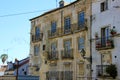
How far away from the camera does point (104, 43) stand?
31.4m

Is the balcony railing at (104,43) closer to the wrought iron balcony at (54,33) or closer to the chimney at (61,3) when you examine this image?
the wrought iron balcony at (54,33)

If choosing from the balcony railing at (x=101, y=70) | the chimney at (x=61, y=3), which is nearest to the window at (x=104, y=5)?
the balcony railing at (x=101, y=70)

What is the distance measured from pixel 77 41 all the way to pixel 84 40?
146cm

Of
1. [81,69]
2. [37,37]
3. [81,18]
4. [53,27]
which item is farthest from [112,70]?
[37,37]

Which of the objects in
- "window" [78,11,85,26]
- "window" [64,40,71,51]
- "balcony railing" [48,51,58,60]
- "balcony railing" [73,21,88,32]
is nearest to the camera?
"balcony railing" [73,21,88,32]

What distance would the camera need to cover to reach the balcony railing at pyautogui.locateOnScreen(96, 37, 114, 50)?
30.3m

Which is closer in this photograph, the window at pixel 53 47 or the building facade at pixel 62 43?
the building facade at pixel 62 43

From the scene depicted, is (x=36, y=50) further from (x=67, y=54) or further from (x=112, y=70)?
(x=112, y=70)

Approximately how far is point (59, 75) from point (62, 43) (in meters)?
3.87

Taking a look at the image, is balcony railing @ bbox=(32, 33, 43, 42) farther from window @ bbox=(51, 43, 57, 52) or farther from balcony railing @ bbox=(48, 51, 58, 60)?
balcony railing @ bbox=(48, 51, 58, 60)

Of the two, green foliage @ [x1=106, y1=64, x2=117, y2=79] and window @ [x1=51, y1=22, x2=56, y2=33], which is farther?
window @ [x1=51, y1=22, x2=56, y2=33]

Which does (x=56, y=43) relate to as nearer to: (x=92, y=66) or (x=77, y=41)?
(x=77, y=41)

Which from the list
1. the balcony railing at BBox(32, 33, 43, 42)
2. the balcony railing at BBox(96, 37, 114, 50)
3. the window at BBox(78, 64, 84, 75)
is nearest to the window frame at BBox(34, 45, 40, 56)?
the balcony railing at BBox(32, 33, 43, 42)

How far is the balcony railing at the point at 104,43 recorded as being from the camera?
1195 inches
